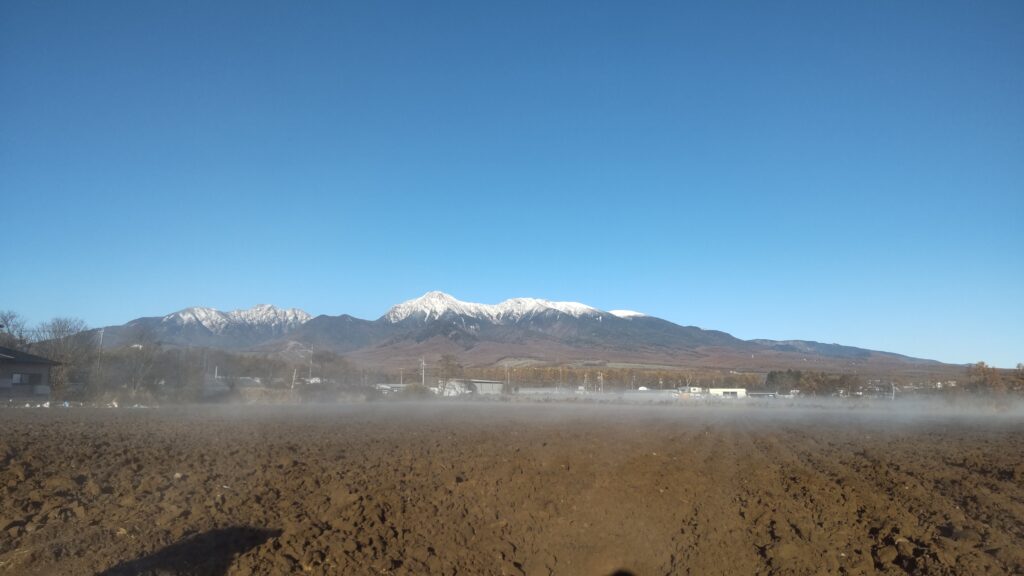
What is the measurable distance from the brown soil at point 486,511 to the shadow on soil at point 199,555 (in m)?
0.03

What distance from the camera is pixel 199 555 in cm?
983

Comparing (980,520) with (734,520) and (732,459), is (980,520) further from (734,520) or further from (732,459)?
(732,459)

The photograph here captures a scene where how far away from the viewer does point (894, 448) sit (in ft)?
78.9

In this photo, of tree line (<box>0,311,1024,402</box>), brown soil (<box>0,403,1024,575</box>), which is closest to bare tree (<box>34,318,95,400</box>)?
tree line (<box>0,311,1024,402</box>)

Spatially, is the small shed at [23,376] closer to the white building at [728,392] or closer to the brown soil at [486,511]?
the brown soil at [486,511]

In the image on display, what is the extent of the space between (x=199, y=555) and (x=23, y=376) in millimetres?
50709

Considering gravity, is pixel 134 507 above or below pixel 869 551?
above

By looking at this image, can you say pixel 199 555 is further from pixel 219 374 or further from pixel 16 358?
pixel 219 374

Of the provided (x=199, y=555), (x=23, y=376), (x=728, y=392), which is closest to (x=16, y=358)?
(x=23, y=376)

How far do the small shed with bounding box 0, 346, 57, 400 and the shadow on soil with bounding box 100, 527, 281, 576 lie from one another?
45767 millimetres

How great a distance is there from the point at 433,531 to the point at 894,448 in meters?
18.6

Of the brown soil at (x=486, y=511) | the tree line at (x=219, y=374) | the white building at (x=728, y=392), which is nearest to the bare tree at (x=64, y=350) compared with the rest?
the tree line at (x=219, y=374)

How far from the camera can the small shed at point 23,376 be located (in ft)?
157

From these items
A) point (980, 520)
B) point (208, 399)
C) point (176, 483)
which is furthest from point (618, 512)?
point (208, 399)
